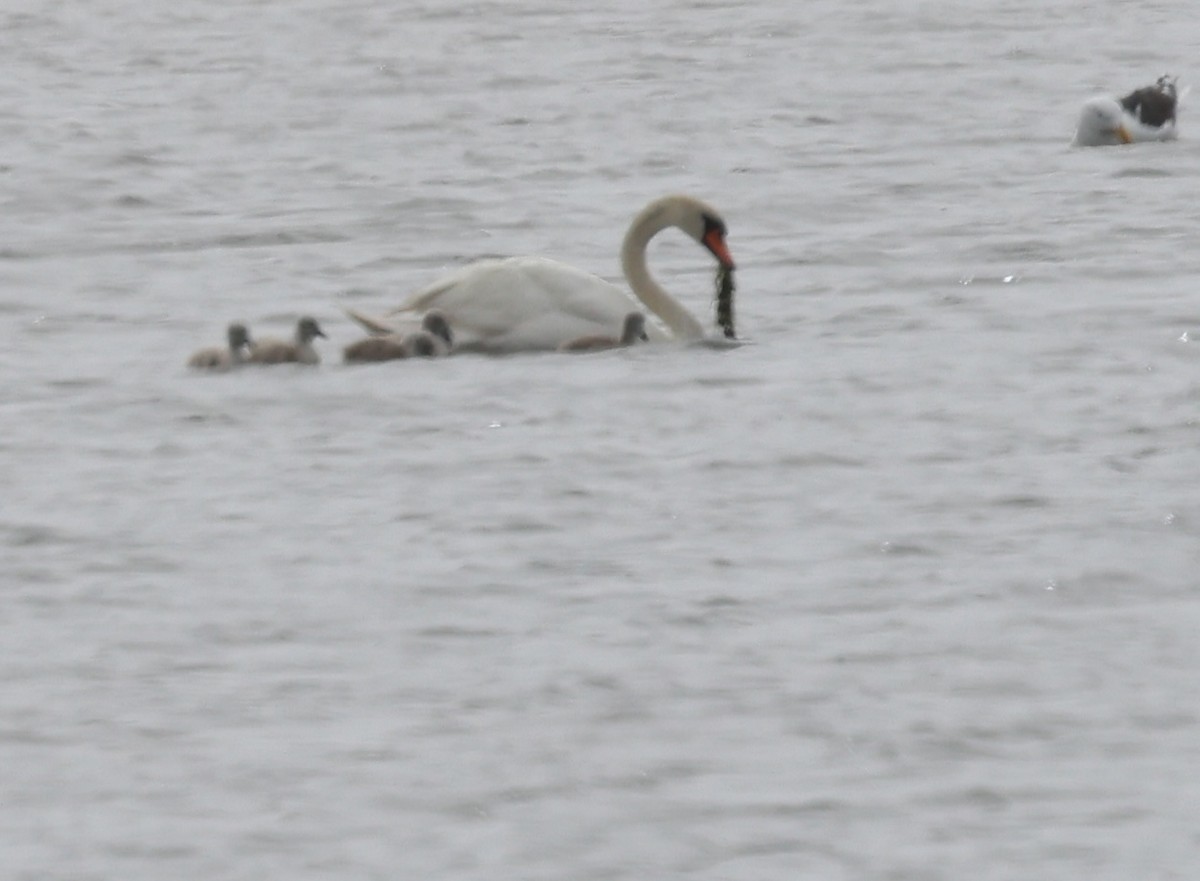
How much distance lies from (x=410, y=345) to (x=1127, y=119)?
8.88m

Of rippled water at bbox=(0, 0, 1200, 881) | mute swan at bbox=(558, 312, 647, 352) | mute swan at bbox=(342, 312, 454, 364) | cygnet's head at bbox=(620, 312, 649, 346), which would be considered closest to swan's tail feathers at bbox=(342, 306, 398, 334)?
mute swan at bbox=(342, 312, 454, 364)

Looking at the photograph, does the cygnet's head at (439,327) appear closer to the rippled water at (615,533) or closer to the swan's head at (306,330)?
the rippled water at (615,533)

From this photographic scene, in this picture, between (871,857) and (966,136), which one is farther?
(966,136)

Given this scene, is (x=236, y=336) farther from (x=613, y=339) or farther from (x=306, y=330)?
(x=613, y=339)

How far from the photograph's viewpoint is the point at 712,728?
8.59 m

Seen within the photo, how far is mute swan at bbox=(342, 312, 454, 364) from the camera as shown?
48.3 feet

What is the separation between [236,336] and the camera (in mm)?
14422

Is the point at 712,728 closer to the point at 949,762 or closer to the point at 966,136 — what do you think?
the point at 949,762

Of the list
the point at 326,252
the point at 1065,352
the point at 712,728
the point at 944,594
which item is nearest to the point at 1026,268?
the point at 1065,352

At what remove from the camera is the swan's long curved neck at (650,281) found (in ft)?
50.4

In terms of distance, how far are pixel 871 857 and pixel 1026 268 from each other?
949 centimetres

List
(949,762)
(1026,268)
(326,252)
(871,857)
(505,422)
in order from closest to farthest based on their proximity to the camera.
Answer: (871,857) < (949,762) < (505,422) < (1026,268) < (326,252)

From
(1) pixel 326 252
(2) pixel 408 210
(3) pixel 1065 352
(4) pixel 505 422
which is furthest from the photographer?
(2) pixel 408 210

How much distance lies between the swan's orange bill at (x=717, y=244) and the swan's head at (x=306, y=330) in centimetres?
208
